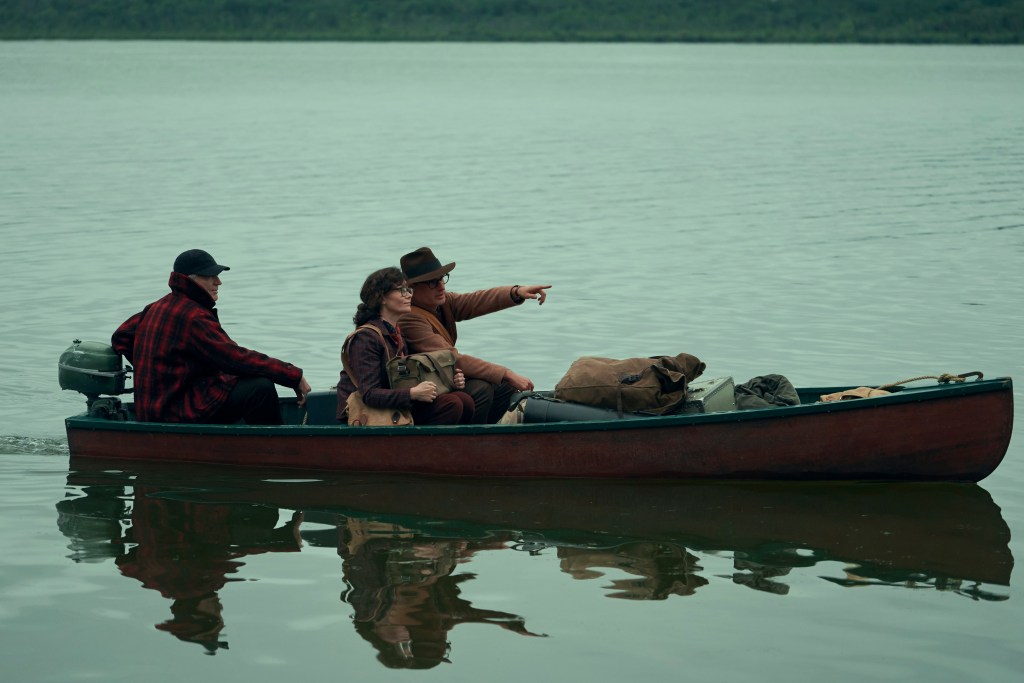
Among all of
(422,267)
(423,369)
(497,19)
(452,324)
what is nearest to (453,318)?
(452,324)

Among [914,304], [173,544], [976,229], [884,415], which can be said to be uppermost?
[976,229]

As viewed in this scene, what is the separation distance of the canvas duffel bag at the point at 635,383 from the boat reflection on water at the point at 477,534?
1.75ft

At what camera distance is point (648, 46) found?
123500mm

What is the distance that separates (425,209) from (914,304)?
402 inches

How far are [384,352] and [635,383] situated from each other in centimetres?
152

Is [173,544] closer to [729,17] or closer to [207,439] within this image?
[207,439]

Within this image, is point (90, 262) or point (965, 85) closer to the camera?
point (90, 262)

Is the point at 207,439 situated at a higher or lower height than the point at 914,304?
lower

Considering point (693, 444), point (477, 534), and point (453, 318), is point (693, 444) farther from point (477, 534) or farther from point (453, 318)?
point (453, 318)

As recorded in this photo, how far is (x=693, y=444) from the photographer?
8.95 metres

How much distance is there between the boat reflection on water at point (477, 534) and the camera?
731 centimetres

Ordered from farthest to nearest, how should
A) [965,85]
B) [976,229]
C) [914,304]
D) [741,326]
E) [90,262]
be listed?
[965,85], [976,229], [90,262], [914,304], [741,326]

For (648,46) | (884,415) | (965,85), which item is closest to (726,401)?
(884,415)

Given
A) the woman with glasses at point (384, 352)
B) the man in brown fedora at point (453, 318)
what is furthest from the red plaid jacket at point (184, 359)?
the man in brown fedora at point (453, 318)
